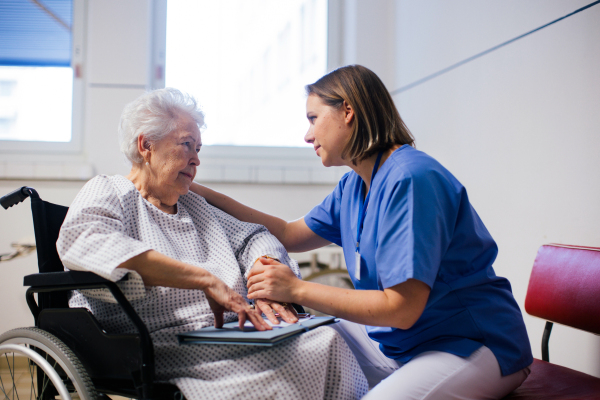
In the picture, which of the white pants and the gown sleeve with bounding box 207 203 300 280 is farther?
the gown sleeve with bounding box 207 203 300 280

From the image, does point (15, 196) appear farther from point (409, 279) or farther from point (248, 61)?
point (248, 61)

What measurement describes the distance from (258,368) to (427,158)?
639mm

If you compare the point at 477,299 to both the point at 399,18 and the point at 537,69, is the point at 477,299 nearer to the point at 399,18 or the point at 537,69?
the point at 537,69

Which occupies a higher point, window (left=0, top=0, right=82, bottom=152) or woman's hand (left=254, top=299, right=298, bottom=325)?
window (left=0, top=0, right=82, bottom=152)

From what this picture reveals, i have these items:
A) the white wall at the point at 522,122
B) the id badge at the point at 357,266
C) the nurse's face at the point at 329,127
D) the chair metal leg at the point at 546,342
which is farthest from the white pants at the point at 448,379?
the white wall at the point at 522,122

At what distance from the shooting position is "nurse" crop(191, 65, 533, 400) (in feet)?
3.22

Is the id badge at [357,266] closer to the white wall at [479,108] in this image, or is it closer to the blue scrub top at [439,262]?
the blue scrub top at [439,262]

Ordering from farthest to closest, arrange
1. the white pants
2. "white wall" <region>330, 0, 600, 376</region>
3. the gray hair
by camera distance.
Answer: "white wall" <region>330, 0, 600, 376</region>
the gray hair
the white pants

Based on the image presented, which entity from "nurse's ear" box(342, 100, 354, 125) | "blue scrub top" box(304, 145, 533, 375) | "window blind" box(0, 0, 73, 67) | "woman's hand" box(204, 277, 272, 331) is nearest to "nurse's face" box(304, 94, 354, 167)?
"nurse's ear" box(342, 100, 354, 125)

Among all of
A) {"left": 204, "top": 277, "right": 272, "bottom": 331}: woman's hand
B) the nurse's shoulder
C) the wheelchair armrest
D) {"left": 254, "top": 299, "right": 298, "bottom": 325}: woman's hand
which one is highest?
the nurse's shoulder

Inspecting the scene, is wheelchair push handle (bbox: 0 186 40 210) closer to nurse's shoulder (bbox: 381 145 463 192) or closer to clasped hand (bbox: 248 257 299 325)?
clasped hand (bbox: 248 257 299 325)

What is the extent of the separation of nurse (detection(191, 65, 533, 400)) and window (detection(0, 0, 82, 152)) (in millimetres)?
2307

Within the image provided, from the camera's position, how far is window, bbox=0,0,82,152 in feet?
A: 9.36

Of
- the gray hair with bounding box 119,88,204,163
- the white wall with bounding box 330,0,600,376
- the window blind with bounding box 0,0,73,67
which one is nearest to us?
the gray hair with bounding box 119,88,204,163
